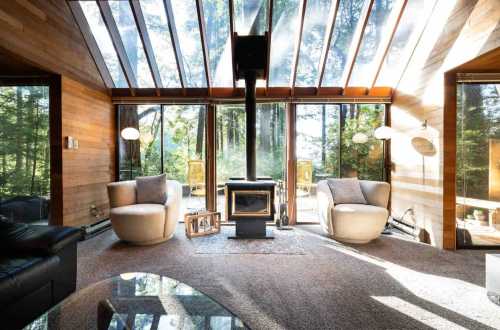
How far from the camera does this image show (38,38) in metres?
3.01

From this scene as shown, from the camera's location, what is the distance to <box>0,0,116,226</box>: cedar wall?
2762mm

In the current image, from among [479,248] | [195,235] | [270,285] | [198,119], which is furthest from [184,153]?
[479,248]

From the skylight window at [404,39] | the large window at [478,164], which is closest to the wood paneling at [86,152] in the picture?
the skylight window at [404,39]

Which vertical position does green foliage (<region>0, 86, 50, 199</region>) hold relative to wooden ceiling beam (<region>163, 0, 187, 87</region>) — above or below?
below

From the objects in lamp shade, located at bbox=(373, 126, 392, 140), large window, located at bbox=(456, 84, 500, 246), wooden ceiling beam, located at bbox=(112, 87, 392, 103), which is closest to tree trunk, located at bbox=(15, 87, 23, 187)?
wooden ceiling beam, located at bbox=(112, 87, 392, 103)

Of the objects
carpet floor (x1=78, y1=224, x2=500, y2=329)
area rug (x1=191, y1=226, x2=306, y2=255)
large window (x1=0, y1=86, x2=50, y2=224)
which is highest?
large window (x1=0, y1=86, x2=50, y2=224)

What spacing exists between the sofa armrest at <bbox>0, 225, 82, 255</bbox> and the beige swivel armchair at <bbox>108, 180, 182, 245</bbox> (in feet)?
4.12

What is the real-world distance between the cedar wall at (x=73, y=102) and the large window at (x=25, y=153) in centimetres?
20

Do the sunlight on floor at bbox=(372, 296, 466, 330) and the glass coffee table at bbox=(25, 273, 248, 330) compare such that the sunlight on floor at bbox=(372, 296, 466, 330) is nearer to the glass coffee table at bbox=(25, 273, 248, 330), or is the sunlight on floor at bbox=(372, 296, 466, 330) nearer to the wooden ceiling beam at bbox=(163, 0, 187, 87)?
the glass coffee table at bbox=(25, 273, 248, 330)

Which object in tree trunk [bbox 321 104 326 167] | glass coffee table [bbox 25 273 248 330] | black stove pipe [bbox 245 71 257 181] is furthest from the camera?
tree trunk [bbox 321 104 326 167]

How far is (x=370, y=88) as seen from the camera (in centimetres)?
445

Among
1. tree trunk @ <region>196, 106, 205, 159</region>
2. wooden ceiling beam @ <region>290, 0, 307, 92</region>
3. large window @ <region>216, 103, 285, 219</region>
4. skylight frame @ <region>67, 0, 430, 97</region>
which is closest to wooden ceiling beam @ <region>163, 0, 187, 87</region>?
skylight frame @ <region>67, 0, 430, 97</region>

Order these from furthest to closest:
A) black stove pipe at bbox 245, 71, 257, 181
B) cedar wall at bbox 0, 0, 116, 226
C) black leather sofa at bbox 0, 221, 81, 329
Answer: black stove pipe at bbox 245, 71, 257, 181 < cedar wall at bbox 0, 0, 116, 226 < black leather sofa at bbox 0, 221, 81, 329

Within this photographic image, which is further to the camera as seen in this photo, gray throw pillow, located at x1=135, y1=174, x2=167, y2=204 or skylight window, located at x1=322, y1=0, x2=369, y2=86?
gray throw pillow, located at x1=135, y1=174, x2=167, y2=204
